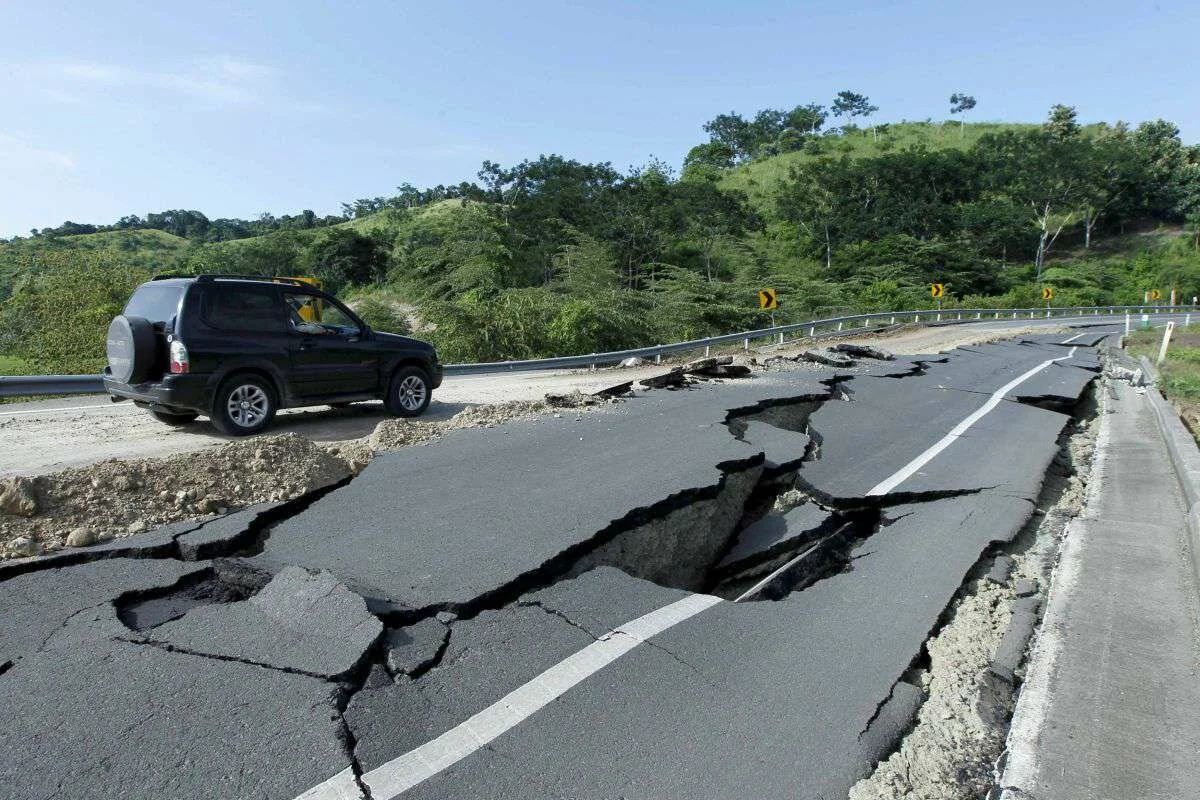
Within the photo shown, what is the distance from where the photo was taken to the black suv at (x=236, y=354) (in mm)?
8219

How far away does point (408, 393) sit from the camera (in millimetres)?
10508

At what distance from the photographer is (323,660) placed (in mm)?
3387

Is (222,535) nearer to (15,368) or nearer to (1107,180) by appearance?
(15,368)

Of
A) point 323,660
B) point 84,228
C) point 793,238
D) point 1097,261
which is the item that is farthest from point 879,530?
point 84,228

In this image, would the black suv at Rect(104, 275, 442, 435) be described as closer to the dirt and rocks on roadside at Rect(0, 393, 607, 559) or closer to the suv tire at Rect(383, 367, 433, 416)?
the suv tire at Rect(383, 367, 433, 416)

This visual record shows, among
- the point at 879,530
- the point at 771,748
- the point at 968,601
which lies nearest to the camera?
the point at 771,748

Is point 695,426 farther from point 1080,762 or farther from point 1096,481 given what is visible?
point 1080,762

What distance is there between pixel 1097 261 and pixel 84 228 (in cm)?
12252

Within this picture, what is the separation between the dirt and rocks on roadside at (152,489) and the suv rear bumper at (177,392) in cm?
214

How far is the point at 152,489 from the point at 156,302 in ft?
12.5

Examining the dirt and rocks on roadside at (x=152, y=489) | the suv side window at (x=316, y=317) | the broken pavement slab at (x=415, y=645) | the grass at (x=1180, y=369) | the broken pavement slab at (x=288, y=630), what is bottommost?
the grass at (x=1180, y=369)

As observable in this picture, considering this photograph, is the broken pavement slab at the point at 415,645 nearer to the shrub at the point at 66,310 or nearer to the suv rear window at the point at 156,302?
the suv rear window at the point at 156,302

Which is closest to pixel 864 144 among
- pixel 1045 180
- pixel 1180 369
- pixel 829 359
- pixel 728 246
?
pixel 1045 180

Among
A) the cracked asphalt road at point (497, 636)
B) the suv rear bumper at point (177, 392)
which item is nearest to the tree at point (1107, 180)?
the cracked asphalt road at point (497, 636)
